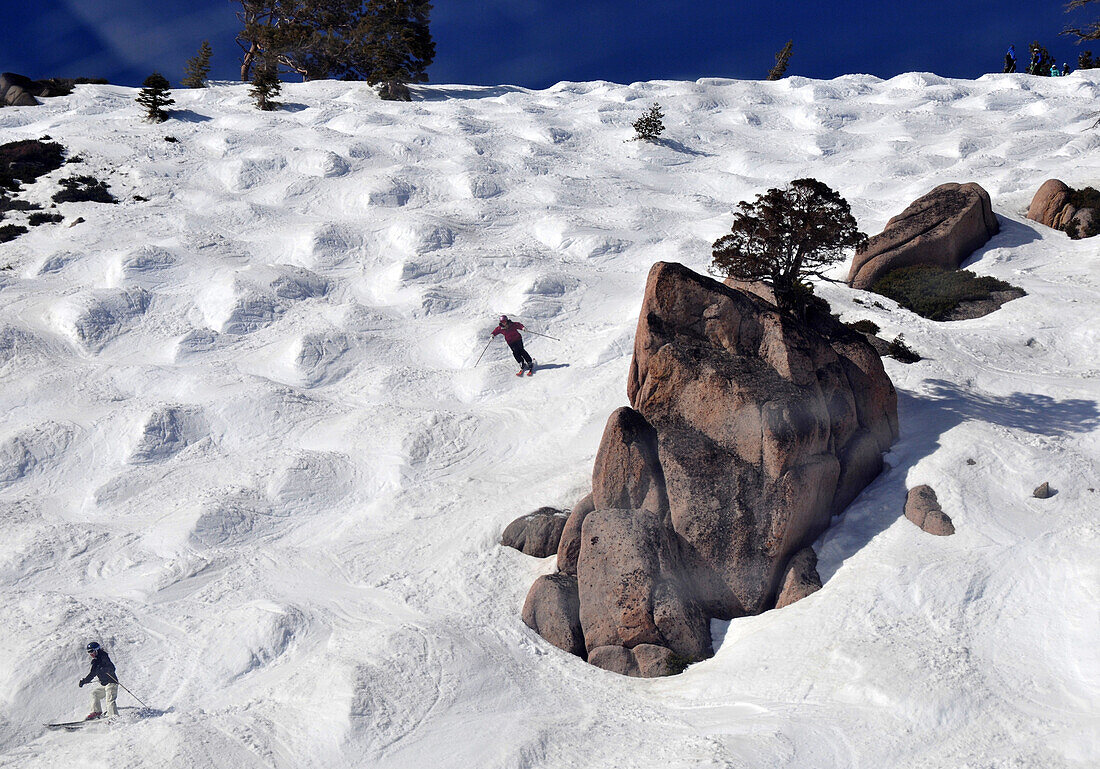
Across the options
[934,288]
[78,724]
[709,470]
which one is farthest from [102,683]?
[934,288]

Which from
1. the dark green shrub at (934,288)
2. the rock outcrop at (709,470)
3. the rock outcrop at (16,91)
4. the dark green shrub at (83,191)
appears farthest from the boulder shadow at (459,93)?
the rock outcrop at (709,470)

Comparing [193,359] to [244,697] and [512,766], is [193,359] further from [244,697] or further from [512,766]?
[512,766]

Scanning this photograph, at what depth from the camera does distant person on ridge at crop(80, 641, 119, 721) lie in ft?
37.6

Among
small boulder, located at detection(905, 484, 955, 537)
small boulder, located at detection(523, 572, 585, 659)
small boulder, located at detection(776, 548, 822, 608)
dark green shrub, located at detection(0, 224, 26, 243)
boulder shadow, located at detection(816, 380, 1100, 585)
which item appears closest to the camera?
small boulder, located at detection(776, 548, 822, 608)

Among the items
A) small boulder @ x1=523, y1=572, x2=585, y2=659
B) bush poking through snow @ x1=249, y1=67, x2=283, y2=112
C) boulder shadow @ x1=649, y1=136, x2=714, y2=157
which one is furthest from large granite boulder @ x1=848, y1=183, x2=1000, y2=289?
bush poking through snow @ x1=249, y1=67, x2=283, y2=112

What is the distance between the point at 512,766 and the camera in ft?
34.0

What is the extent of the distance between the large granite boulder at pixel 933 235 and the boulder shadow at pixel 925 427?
31.6ft

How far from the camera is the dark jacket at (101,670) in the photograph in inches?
452

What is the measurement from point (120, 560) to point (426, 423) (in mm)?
8044

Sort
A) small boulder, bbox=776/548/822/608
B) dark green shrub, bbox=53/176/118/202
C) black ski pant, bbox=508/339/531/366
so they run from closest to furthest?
1. small boulder, bbox=776/548/822/608
2. black ski pant, bbox=508/339/531/366
3. dark green shrub, bbox=53/176/118/202

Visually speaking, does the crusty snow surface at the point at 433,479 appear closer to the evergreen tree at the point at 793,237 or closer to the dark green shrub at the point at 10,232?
the dark green shrub at the point at 10,232

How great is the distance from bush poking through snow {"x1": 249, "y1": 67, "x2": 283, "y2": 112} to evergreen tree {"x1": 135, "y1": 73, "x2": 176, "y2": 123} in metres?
6.08

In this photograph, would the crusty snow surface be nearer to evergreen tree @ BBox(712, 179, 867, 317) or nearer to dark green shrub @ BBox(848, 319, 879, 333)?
dark green shrub @ BBox(848, 319, 879, 333)

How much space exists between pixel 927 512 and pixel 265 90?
51216 mm
